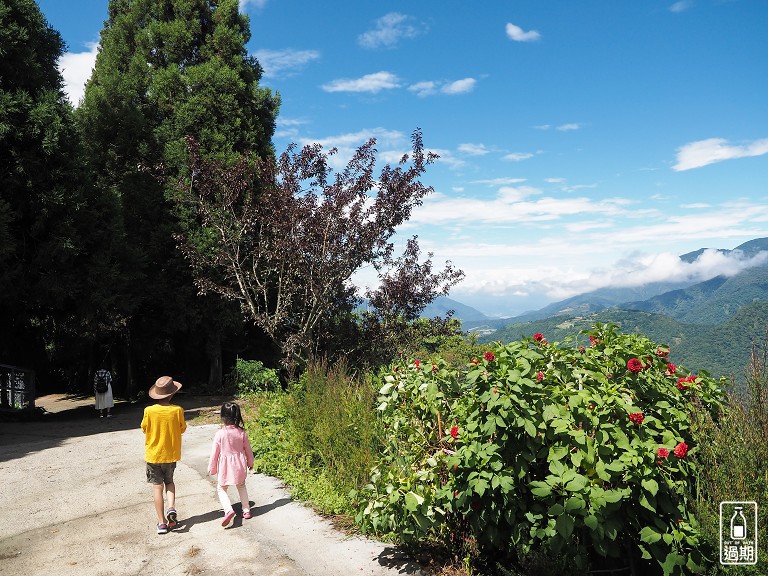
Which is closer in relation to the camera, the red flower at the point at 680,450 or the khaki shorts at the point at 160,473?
the red flower at the point at 680,450

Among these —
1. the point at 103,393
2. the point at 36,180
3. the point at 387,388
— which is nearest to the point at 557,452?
the point at 387,388

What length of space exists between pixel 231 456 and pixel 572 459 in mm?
4012

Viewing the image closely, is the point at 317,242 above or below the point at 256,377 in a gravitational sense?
above

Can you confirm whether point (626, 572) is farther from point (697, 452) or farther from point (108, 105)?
point (108, 105)

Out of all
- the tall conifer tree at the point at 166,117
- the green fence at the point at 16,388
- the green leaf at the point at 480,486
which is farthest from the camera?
the tall conifer tree at the point at 166,117

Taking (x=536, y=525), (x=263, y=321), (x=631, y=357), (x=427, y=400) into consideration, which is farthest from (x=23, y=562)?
(x=263, y=321)

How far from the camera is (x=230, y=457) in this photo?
18.9 ft

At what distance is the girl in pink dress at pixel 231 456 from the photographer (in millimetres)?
5691

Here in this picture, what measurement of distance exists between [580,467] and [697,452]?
3.13 feet

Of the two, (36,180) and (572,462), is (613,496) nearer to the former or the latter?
(572,462)

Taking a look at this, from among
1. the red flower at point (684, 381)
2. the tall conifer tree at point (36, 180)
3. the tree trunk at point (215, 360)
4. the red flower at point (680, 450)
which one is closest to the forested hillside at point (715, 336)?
the red flower at point (684, 381)

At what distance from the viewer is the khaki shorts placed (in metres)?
5.45

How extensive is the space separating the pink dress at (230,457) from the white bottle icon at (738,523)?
4644 mm

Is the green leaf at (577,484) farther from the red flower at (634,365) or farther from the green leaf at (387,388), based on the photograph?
the green leaf at (387,388)
